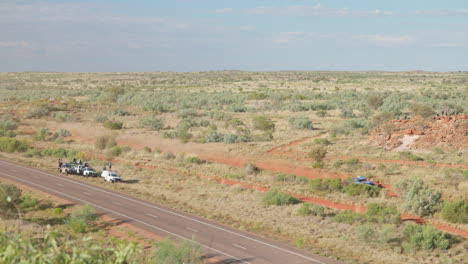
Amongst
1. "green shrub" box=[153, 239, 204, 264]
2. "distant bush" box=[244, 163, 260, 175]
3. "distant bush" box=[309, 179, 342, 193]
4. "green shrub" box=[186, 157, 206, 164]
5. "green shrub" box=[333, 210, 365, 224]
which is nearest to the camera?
"green shrub" box=[153, 239, 204, 264]

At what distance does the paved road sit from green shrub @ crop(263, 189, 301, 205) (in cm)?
553

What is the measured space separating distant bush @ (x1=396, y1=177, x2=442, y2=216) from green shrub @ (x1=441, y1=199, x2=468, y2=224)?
1164 millimetres

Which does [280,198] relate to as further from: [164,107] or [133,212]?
[164,107]

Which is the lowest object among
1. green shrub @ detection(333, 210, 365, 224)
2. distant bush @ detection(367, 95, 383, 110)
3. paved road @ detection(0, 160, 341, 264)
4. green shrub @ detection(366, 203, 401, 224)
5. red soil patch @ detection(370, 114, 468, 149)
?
paved road @ detection(0, 160, 341, 264)

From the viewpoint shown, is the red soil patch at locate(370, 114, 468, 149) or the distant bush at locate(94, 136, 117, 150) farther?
the distant bush at locate(94, 136, 117, 150)

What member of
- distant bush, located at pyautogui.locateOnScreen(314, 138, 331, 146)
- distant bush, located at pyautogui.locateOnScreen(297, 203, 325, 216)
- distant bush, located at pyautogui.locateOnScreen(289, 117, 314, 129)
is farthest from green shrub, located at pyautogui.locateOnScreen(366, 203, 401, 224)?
distant bush, located at pyautogui.locateOnScreen(289, 117, 314, 129)

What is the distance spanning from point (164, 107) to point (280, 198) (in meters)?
65.1

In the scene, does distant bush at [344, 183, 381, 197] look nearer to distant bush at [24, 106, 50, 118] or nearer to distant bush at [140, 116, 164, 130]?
distant bush at [140, 116, 164, 130]

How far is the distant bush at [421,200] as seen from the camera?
3097 cm

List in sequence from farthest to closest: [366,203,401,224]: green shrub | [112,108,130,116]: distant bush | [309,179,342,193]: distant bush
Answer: [112,108,130,116]: distant bush → [309,179,342,193]: distant bush → [366,203,401,224]: green shrub

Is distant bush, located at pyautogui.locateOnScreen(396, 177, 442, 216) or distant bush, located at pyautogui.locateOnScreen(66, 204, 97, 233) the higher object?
distant bush, located at pyautogui.locateOnScreen(396, 177, 442, 216)

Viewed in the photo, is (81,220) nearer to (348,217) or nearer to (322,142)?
(348,217)

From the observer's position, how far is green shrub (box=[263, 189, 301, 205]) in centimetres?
3441

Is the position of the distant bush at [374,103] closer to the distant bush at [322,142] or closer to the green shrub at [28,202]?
the distant bush at [322,142]
